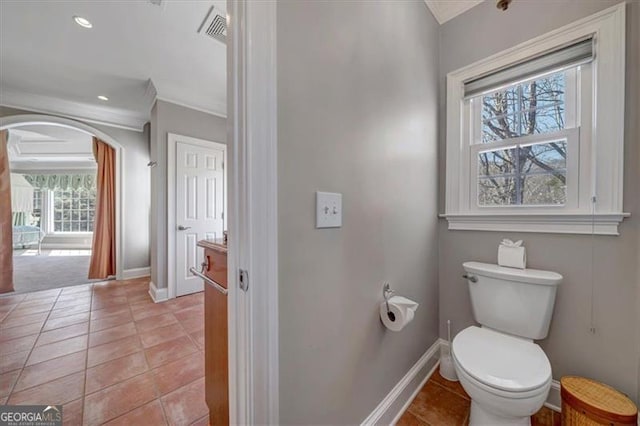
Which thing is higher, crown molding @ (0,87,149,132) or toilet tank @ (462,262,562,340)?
crown molding @ (0,87,149,132)

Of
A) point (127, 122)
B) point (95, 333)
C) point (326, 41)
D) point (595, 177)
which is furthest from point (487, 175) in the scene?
point (127, 122)

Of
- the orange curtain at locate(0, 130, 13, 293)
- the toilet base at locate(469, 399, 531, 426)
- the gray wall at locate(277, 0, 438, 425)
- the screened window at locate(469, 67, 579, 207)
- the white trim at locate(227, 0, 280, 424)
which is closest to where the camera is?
the white trim at locate(227, 0, 280, 424)

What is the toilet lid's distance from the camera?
3.20ft

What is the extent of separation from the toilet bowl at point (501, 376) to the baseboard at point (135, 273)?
4.62 metres

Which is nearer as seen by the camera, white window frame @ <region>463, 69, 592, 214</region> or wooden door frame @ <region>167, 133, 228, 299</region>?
white window frame @ <region>463, 69, 592, 214</region>

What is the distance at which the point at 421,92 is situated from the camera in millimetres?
1572

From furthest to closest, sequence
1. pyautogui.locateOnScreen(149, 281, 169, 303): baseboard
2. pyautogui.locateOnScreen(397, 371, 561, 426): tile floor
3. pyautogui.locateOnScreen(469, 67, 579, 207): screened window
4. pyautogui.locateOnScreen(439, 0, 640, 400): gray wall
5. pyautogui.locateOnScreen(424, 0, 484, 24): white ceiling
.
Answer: pyautogui.locateOnScreen(149, 281, 169, 303): baseboard, pyautogui.locateOnScreen(424, 0, 484, 24): white ceiling, pyautogui.locateOnScreen(469, 67, 579, 207): screened window, pyautogui.locateOnScreen(397, 371, 561, 426): tile floor, pyautogui.locateOnScreen(439, 0, 640, 400): gray wall

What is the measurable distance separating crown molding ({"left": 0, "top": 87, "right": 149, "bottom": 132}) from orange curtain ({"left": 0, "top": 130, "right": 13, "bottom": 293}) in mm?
443

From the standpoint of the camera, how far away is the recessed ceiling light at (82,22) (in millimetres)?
1957

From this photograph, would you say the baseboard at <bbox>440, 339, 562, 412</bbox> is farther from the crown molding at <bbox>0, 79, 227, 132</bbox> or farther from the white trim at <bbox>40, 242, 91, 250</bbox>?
the white trim at <bbox>40, 242, 91, 250</bbox>

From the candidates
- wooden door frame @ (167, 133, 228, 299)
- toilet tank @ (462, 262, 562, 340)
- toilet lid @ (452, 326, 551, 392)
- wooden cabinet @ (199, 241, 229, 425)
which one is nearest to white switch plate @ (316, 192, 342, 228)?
wooden cabinet @ (199, 241, 229, 425)

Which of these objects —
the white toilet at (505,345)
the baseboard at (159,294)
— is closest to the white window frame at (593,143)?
the white toilet at (505,345)

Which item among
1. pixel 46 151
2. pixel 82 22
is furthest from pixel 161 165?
pixel 46 151

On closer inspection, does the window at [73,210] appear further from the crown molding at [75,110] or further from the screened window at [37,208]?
the crown molding at [75,110]
